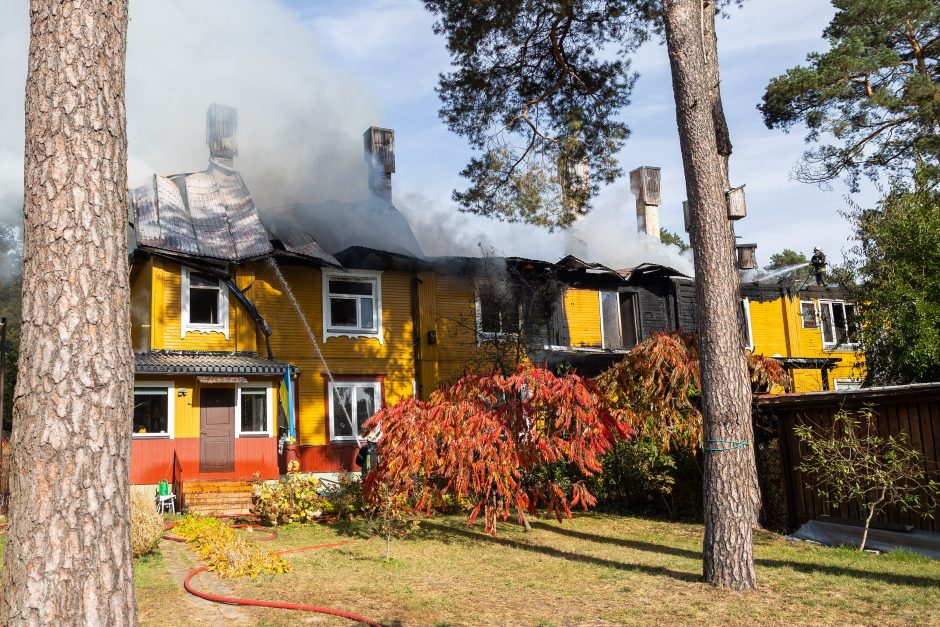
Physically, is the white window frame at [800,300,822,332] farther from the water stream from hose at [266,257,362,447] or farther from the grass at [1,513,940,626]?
the grass at [1,513,940,626]

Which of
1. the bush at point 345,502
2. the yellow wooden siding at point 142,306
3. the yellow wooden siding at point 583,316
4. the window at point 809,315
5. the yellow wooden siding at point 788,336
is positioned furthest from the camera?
the window at point 809,315

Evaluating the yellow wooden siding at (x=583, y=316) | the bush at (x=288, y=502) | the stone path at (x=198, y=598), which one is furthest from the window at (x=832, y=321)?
the stone path at (x=198, y=598)

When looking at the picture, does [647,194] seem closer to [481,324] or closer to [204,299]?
[481,324]

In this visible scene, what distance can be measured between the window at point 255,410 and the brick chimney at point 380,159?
855 centimetres

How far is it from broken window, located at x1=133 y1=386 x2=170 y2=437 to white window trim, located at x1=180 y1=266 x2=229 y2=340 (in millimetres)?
1573

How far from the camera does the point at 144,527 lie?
10.5m

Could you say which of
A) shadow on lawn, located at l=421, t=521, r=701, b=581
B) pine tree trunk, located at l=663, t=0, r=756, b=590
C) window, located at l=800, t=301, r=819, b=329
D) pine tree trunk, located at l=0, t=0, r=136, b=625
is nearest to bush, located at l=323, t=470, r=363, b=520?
shadow on lawn, located at l=421, t=521, r=701, b=581

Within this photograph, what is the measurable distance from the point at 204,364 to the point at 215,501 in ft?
12.0

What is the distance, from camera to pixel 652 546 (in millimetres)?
11664

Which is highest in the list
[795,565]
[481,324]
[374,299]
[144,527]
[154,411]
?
[374,299]

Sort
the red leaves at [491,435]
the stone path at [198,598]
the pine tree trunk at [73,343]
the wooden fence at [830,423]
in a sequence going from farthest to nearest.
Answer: the red leaves at [491,435], the wooden fence at [830,423], the stone path at [198,598], the pine tree trunk at [73,343]

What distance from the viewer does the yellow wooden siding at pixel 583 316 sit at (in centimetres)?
2538

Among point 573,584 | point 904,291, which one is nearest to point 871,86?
point 904,291

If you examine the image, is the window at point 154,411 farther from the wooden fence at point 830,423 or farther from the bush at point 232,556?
the wooden fence at point 830,423
